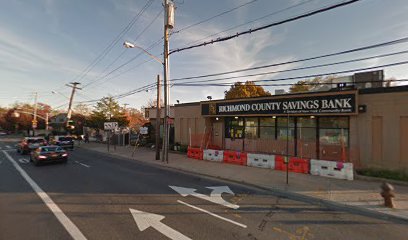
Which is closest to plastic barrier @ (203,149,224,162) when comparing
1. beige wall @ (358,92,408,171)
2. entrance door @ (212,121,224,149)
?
entrance door @ (212,121,224,149)

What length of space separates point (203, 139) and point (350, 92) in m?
11.4

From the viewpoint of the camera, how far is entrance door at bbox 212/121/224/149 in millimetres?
19672

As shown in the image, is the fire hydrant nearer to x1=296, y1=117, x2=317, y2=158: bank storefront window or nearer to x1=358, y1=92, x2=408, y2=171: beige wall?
x1=358, y1=92, x2=408, y2=171: beige wall

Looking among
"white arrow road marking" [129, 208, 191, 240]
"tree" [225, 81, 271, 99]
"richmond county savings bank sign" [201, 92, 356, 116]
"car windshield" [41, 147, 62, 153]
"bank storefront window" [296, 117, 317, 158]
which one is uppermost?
"tree" [225, 81, 271, 99]

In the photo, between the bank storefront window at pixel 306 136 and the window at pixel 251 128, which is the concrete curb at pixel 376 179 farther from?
the window at pixel 251 128

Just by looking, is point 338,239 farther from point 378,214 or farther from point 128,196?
point 128,196

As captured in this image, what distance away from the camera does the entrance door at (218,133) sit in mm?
19672

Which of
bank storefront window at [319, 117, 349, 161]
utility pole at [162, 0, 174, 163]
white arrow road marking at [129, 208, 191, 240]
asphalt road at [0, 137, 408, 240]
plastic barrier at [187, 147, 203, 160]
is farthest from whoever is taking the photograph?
plastic barrier at [187, 147, 203, 160]

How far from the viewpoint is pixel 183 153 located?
19969 millimetres

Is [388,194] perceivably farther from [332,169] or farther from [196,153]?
[196,153]

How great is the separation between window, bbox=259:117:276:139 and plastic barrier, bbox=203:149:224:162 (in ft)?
12.5

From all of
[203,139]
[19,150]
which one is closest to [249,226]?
[203,139]

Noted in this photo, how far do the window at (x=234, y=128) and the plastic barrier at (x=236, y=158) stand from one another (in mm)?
3768

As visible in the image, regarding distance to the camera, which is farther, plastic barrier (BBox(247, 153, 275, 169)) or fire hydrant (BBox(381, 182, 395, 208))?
plastic barrier (BBox(247, 153, 275, 169))
